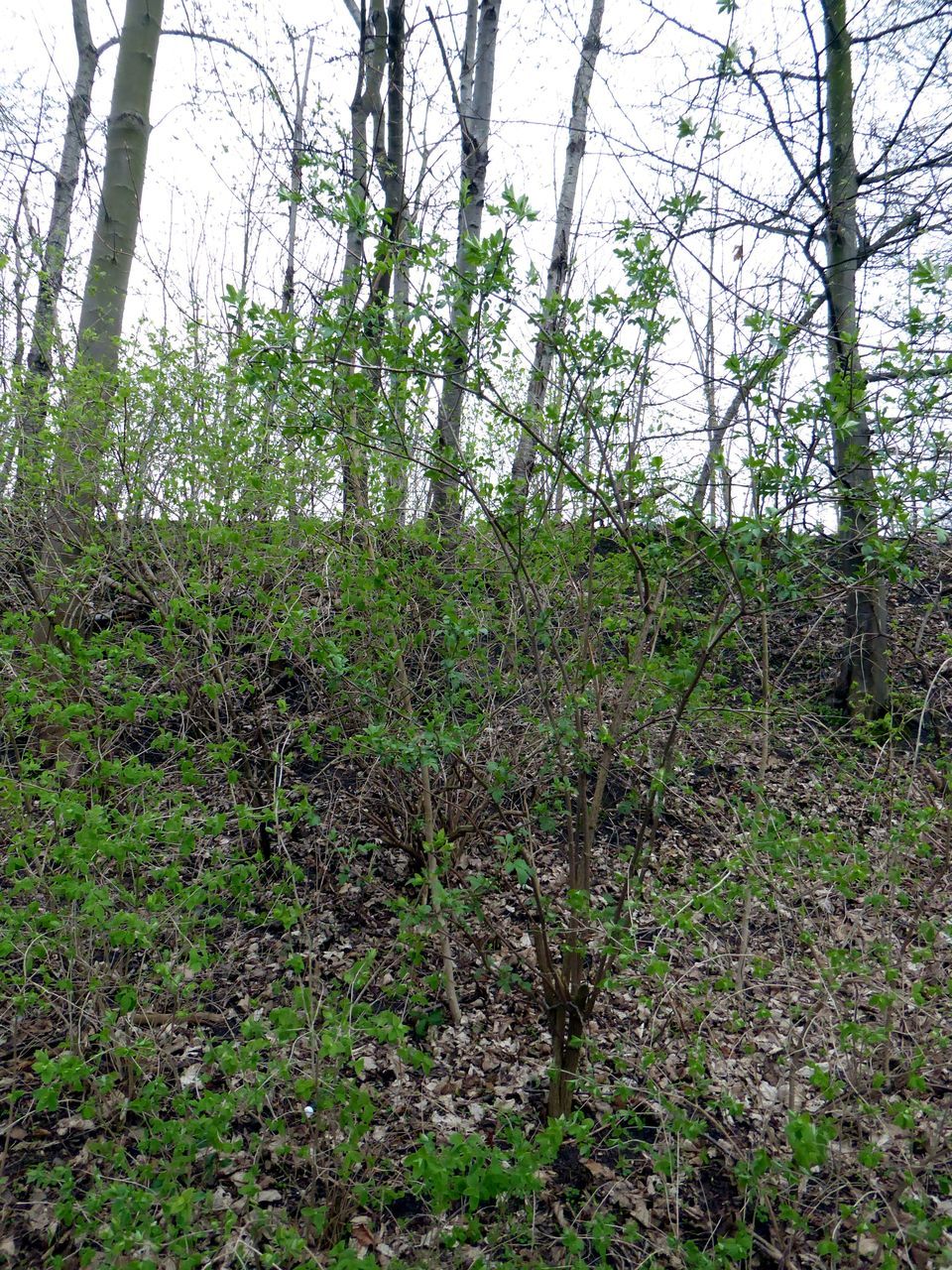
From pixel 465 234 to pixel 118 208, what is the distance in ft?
13.2

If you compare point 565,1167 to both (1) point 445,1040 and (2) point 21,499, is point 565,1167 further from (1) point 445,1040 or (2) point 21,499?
(2) point 21,499

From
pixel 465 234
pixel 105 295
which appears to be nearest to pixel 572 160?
pixel 105 295

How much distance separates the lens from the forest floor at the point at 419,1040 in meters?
2.32

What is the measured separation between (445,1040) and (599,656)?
202 cm

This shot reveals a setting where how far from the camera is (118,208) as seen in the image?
5.52 metres

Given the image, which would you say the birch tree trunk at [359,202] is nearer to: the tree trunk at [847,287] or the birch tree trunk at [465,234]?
the birch tree trunk at [465,234]

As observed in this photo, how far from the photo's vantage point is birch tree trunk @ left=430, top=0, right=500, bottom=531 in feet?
9.49

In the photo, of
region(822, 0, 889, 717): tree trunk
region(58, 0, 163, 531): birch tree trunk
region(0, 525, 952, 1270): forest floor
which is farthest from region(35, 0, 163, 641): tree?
region(822, 0, 889, 717): tree trunk

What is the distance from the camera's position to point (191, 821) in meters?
4.01

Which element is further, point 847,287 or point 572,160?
point 572,160

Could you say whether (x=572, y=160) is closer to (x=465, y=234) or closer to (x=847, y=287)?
(x=847, y=287)

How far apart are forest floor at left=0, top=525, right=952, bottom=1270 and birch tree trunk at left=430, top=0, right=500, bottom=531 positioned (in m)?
0.95

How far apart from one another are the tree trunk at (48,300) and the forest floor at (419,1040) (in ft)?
4.80

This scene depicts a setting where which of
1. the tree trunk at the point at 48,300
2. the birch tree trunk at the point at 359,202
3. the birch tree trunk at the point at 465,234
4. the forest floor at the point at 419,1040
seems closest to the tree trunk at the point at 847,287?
the forest floor at the point at 419,1040
